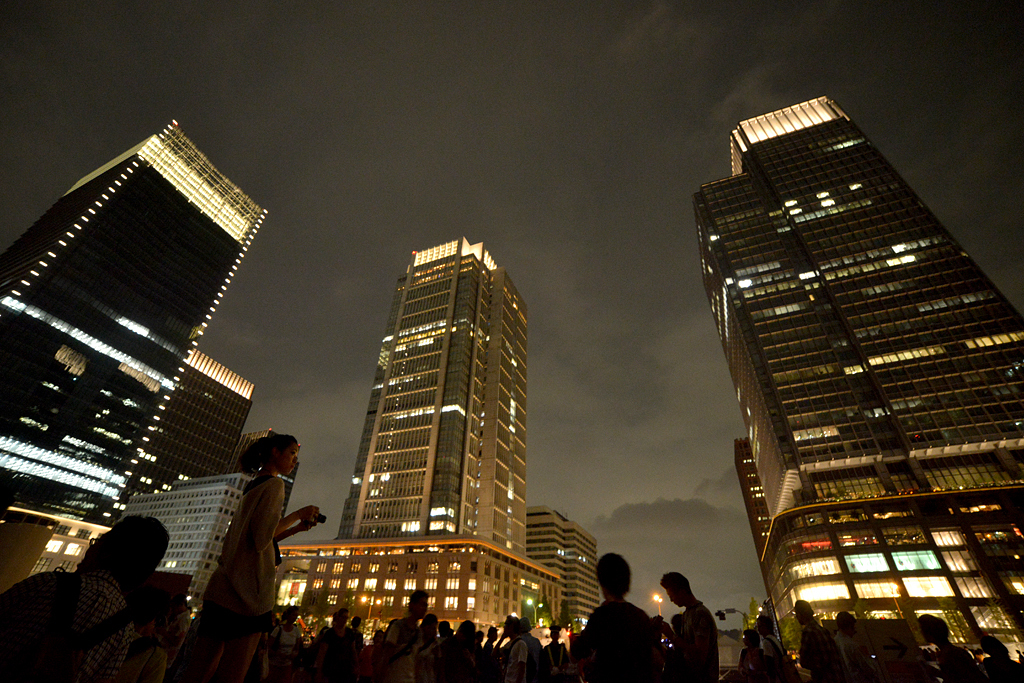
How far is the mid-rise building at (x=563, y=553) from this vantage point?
452 feet

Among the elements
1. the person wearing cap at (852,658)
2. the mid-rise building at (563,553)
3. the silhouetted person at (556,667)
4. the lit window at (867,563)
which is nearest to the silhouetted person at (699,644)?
the person wearing cap at (852,658)

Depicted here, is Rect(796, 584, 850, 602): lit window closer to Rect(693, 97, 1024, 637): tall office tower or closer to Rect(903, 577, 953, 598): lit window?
Rect(693, 97, 1024, 637): tall office tower

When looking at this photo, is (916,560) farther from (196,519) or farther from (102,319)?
(196,519)

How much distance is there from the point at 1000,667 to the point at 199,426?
182316mm

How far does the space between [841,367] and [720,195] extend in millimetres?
54659

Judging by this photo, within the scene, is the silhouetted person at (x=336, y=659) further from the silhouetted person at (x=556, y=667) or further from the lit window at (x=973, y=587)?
the lit window at (x=973, y=587)

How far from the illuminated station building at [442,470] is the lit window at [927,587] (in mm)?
59657

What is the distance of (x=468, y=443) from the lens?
306ft

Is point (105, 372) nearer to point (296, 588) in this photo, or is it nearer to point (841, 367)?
point (296, 588)

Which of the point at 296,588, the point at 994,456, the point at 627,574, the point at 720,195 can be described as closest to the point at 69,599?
the point at 627,574

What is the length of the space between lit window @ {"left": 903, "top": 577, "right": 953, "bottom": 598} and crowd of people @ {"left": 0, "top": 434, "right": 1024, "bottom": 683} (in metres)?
71.6

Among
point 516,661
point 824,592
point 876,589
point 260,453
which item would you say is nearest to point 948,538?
point 876,589

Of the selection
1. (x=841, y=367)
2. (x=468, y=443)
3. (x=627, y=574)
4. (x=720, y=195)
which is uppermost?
(x=720, y=195)

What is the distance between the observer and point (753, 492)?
502 ft
